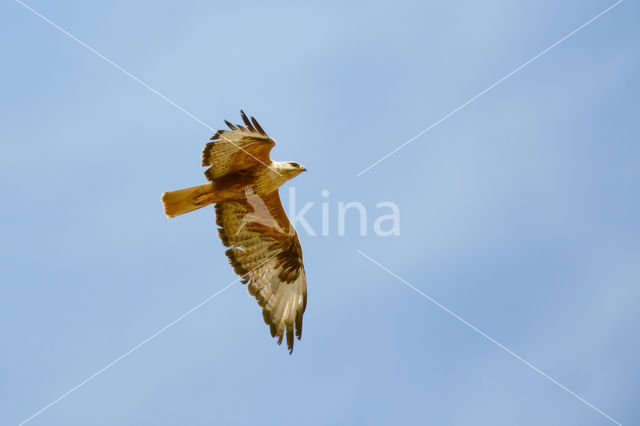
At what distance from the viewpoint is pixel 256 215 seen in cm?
945

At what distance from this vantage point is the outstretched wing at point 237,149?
8203mm

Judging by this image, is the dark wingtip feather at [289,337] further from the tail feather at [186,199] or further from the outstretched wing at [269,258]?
the tail feather at [186,199]

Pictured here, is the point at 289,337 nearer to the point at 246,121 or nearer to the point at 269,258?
the point at 269,258

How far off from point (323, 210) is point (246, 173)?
1424 mm

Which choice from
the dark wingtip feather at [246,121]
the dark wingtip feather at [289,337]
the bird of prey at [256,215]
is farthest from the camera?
the dark wingtip feather at [289,337]

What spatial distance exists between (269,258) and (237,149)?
2108 mm

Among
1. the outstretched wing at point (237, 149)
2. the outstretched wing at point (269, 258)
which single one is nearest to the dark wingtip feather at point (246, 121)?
the outstretched wing at point (237, 149)

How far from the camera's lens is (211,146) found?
842cm

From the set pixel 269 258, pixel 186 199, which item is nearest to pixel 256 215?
pixel 269 258

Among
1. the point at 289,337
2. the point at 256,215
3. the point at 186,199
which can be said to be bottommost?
the point at 289,337

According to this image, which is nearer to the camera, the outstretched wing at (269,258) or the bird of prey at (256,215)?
the bird of prey at (256,215)

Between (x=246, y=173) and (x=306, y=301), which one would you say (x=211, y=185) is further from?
(x=306, y=301)

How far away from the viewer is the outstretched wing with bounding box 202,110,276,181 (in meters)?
8.20

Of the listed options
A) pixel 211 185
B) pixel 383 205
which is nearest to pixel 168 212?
pixel 211 185
